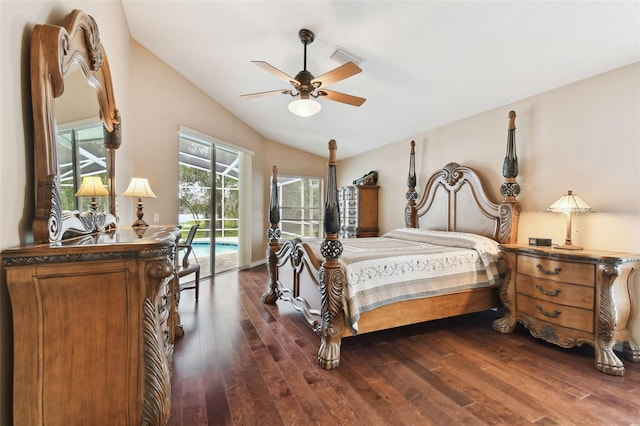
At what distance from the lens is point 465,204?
11.8 ft

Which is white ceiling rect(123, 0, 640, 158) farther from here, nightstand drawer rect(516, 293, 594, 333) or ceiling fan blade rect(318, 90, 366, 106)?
nightstand drawer rect(516, 293, 594, 333)

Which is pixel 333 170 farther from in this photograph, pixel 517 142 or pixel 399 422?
pixel 517 142

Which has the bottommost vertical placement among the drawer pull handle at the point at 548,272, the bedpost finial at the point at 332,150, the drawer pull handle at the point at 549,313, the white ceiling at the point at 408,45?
the drawer pull handle at the point at 549,313

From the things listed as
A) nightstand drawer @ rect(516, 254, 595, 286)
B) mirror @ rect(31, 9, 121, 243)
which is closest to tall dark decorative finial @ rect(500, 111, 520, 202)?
nightstand drawer @ rect(516, 254, 595, 286)

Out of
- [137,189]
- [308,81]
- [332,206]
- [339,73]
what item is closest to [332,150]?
[332,206]

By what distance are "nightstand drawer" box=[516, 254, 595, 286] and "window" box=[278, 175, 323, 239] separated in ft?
15.1

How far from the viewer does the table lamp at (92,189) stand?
5.91 ft

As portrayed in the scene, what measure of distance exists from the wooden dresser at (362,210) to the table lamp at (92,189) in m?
3.82

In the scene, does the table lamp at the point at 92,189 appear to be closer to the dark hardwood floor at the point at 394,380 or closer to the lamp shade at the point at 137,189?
the lamp shade at the point at 137,189

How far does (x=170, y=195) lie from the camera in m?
4.09

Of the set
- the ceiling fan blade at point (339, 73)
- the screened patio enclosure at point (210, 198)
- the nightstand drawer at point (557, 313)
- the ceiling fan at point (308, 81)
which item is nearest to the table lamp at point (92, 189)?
the ceiling fan at point (308, 81)

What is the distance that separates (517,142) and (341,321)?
9.19 ft

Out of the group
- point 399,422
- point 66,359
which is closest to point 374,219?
point 399,422

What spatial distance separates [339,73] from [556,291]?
8.82ft
